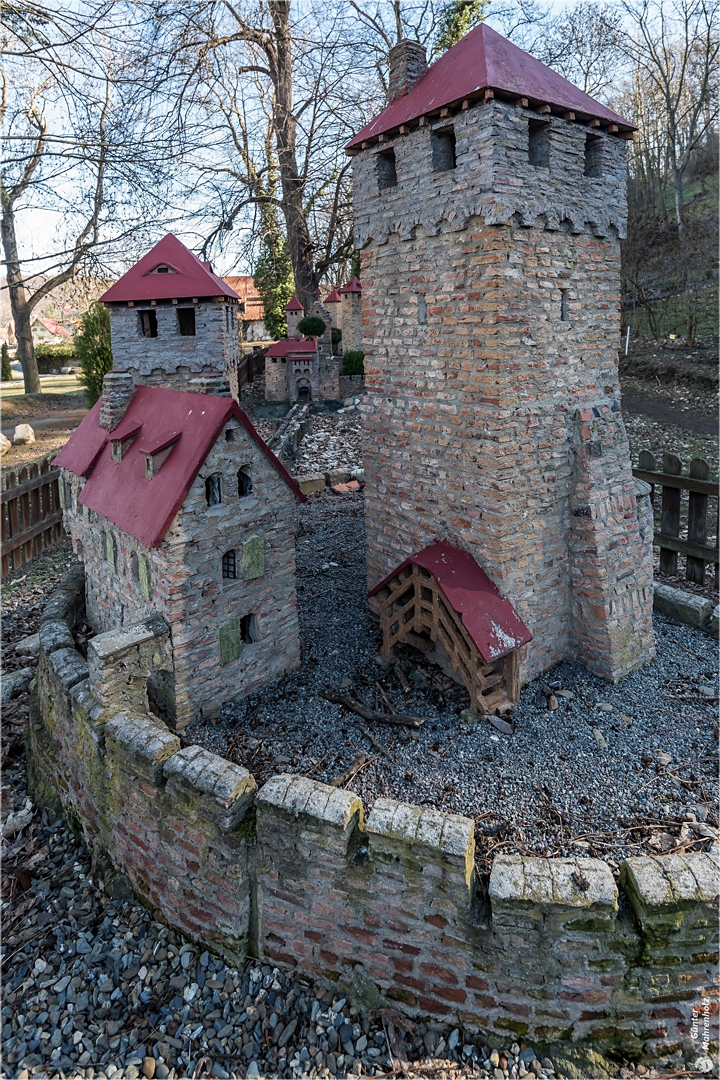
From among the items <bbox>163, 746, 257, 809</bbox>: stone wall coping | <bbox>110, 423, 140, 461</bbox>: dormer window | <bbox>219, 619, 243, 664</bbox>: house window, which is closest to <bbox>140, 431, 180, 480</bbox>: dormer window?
<bbox>110, 423, 140, 461</bbox>: dormer window

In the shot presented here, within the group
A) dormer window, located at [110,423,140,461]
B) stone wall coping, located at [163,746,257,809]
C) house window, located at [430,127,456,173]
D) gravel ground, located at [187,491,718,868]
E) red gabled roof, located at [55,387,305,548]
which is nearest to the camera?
stone wall coping, located at [163,746,257,809]

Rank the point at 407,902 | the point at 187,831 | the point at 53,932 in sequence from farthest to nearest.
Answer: the point at 53,932 → the point at 187,831 → the point at 407,902

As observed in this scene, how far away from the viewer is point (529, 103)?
229 inches

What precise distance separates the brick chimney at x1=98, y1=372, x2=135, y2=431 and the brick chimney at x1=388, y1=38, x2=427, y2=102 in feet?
13.7

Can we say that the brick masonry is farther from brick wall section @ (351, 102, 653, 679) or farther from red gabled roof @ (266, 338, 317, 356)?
red gabled roof @ (266, 338, 317, 356)

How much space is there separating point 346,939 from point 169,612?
304 centimetres

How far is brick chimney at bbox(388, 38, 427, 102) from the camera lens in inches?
271

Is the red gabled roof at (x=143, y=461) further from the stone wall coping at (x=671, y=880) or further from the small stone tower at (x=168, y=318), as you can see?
the stone wall coping at (x=671, y=880)

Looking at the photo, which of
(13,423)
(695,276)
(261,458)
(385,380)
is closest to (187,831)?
(261,458)

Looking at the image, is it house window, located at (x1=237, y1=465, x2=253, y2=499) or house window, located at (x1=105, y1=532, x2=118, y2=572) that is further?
house window, located at (x1=105, y1=532, x2=118, y2=572)

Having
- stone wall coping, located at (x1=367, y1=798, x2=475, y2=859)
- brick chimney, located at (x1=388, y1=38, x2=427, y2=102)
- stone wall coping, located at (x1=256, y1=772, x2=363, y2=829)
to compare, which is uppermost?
brick chimney, located at (x1=388, y1=38, x2=427, y2=102)

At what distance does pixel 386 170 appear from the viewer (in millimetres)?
6891

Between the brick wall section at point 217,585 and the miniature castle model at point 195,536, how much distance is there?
1 cm

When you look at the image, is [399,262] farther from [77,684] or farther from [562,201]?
[77,684]
